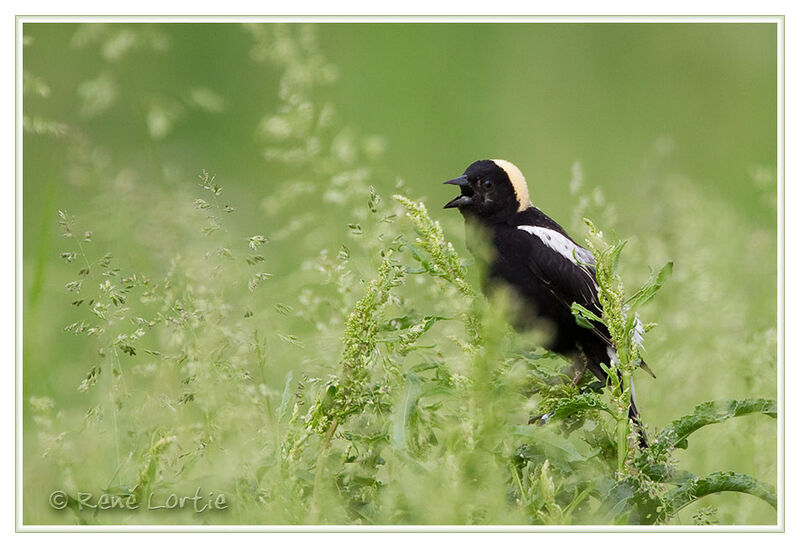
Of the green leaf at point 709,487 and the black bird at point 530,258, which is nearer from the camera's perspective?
the green leaf at point 709,487

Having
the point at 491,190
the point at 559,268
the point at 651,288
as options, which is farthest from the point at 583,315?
the point at 491,190

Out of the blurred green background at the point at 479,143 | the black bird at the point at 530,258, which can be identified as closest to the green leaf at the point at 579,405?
the blurred green background at the point at 479,143

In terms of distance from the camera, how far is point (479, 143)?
4535 millimetres

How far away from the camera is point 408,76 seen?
189 inches

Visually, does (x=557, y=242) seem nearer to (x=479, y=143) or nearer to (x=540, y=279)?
(x=540, y=279)

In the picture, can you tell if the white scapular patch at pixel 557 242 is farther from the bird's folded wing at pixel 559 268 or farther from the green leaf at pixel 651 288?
the green leaf at pixel 651 288

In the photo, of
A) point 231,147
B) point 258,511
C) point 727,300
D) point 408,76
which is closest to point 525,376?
point 258,511

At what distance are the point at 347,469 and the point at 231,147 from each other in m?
2.71

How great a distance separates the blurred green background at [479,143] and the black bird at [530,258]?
13 centimetres

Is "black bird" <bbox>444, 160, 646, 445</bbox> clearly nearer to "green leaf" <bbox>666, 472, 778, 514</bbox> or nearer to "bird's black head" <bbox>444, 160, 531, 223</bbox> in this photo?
"bird's black head" <bbox>444, 160, 531, 223</bbox>

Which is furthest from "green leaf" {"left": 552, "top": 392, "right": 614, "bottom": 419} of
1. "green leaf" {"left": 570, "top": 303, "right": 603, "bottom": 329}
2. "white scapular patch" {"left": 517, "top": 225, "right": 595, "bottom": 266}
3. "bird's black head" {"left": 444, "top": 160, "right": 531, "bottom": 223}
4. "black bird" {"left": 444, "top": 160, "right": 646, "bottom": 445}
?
"bird's black head" {"left": 444, "top": 160, "right": 531, "bottom": 223}

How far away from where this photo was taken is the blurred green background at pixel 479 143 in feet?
7.79

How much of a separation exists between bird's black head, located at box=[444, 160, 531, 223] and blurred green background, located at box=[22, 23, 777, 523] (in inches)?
5.3
